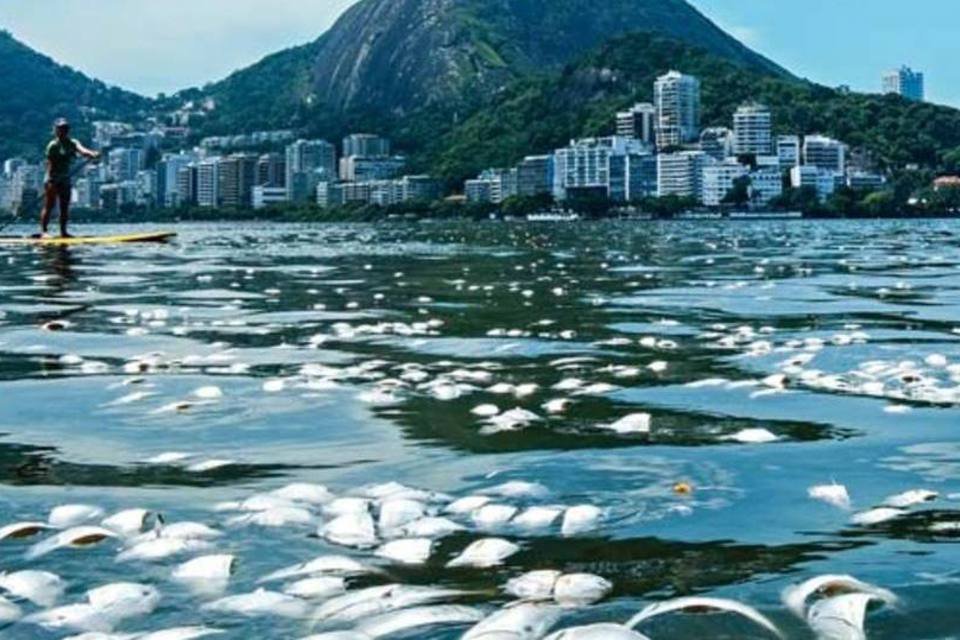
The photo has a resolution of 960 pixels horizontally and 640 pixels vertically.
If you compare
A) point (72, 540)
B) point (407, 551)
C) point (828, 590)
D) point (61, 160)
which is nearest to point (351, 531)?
point (407, 551)

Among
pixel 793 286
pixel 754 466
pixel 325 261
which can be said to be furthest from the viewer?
pixel 325 261

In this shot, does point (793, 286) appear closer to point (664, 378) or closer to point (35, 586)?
point (664, 378)

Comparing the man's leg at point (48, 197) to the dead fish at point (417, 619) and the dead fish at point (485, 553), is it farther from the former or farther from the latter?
the dead fish at point (417, 619)

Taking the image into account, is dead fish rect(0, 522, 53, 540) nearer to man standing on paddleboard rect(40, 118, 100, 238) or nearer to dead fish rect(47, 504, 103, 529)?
dead fish rect(47, 504, 103, 529)

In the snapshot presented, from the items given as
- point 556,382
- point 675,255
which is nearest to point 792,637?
point 556,382

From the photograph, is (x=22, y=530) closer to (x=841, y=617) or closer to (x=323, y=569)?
(x=323, y=569)

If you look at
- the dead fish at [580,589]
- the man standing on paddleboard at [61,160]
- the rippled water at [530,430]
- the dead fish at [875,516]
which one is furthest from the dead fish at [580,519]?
the man standing on paddleboard at [61,160]
